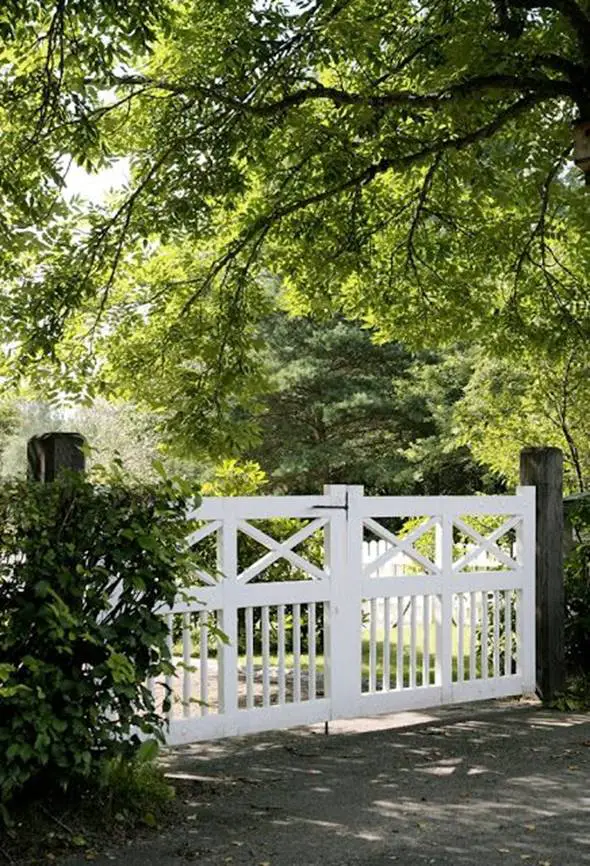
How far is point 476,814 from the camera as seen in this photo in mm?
5238

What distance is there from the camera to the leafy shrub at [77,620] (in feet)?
15.5

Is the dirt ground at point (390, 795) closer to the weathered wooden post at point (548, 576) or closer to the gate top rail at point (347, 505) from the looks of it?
the weathered wooden post at point (548, 576)

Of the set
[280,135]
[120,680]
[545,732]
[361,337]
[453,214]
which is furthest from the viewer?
[361,337]

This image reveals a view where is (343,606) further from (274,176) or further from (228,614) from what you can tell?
(274,176)

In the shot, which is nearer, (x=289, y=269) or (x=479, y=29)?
(x=479, y=29)

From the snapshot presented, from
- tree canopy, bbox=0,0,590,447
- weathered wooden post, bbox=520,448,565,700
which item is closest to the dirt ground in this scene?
weathered wooden post, bbox=520,448,565,700

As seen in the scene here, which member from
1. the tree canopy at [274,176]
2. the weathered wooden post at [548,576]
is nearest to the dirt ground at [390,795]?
the weathered wooden post at [548,576]

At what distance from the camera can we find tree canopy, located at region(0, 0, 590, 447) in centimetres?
772

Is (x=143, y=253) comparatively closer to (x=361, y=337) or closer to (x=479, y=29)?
(x=479, y=29)

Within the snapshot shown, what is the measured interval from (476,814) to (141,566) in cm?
197

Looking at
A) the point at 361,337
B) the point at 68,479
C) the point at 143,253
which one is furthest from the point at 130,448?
the point at 68,479

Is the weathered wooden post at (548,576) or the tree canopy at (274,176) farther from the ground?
the tree canopy at (274,176)

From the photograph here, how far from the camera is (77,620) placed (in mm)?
4859

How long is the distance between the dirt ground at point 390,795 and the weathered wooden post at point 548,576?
1.54 ft
